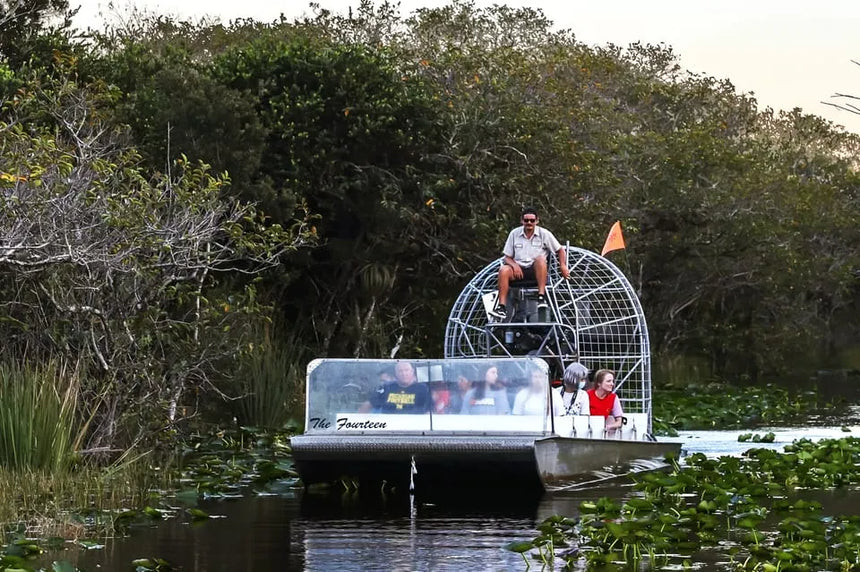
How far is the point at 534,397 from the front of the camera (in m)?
15.7

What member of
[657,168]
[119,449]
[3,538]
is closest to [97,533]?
[3,538]

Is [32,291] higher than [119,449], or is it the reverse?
[32,291]

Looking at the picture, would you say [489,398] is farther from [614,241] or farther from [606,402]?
[614,241]

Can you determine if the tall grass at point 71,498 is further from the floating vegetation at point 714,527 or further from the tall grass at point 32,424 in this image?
the floating vegetation at point 714,527

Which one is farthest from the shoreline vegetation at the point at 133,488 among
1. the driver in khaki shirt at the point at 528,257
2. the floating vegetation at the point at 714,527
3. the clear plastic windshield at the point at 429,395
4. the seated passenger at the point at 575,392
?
the driver in khaki shirt at the point at 528,257

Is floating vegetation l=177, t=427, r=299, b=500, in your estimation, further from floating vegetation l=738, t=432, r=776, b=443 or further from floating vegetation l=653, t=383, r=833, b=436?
floating vegetation l=653, t=383, r=833, b=436

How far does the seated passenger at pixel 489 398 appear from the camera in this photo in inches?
620

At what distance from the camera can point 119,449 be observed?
51.9ft

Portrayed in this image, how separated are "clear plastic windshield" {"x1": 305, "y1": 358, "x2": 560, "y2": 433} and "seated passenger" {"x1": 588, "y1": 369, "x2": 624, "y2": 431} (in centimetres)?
173

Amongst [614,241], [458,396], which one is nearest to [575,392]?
[458,396]

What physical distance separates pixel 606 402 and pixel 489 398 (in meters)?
2.30

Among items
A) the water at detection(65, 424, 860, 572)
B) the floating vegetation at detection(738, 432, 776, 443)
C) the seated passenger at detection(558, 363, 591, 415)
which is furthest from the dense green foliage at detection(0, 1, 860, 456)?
the floating vegetation at detection(738, 432, 776, 443)

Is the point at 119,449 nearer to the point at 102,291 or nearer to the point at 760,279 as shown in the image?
the point at 102,291

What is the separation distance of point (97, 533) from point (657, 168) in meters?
30.4
